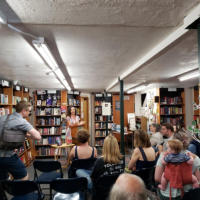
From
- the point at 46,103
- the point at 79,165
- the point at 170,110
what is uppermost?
the point at 46,103

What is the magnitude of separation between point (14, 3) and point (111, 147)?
2.39 metres

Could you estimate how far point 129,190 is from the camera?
128 centimetres

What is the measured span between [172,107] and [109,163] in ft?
18.1

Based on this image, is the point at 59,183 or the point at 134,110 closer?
the point at 59,183

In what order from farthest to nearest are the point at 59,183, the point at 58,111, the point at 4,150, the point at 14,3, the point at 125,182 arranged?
1. the point at 58,111
2. the point at 4,150
3. the point at 59,183
4. the point at 14,3
5. the point at 125,182

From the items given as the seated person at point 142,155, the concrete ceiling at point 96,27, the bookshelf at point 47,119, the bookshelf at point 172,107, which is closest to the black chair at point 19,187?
the seated person at point 142,155

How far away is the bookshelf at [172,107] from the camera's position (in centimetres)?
750

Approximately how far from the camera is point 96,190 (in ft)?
8.51

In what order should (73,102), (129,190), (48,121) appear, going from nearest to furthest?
1. (129,190)
2. (48,121)
3. (73,102)

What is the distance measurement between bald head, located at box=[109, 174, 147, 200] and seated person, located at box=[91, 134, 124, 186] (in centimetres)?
147

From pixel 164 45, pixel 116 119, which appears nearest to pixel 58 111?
pixel 116 119

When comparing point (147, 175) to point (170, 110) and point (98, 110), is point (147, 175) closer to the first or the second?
point (170, 110)

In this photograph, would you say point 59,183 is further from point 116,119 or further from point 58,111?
point 116,119

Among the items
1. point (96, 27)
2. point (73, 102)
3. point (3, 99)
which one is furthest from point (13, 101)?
point (96, 27)
